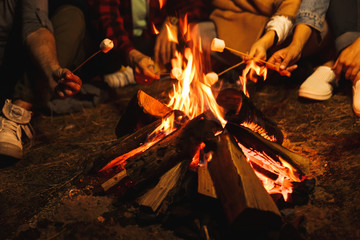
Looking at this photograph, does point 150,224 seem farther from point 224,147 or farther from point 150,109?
point 150,109

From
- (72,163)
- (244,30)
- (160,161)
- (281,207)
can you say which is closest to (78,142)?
(72,163)

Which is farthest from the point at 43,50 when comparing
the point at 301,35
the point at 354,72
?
the point at 354,72

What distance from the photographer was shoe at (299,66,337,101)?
3385mm

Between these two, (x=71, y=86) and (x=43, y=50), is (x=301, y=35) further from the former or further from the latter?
(x=43, y=50)

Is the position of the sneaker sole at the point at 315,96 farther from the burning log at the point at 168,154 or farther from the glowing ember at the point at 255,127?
the burning log at the point at 168,154

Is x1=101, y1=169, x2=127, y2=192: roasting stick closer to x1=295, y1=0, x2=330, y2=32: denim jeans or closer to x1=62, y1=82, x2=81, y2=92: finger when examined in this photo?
x1=62, y1=82, x2=81, y2=92: finger

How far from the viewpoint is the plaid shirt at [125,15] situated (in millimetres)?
3891

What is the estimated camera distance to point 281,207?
1949 millimetres

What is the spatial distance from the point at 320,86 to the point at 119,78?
298 centimetres

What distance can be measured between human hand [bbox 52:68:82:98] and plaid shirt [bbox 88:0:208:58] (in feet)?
3.65

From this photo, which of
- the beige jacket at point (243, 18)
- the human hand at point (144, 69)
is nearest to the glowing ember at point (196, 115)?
the human hand at point (144, 69)

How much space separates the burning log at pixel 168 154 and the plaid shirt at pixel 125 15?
2009 mm

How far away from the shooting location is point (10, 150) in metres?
2.78

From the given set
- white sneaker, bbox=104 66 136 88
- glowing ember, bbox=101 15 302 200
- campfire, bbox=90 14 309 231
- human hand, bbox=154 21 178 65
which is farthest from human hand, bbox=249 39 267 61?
white sneaker, bbox=104 66 136 88
